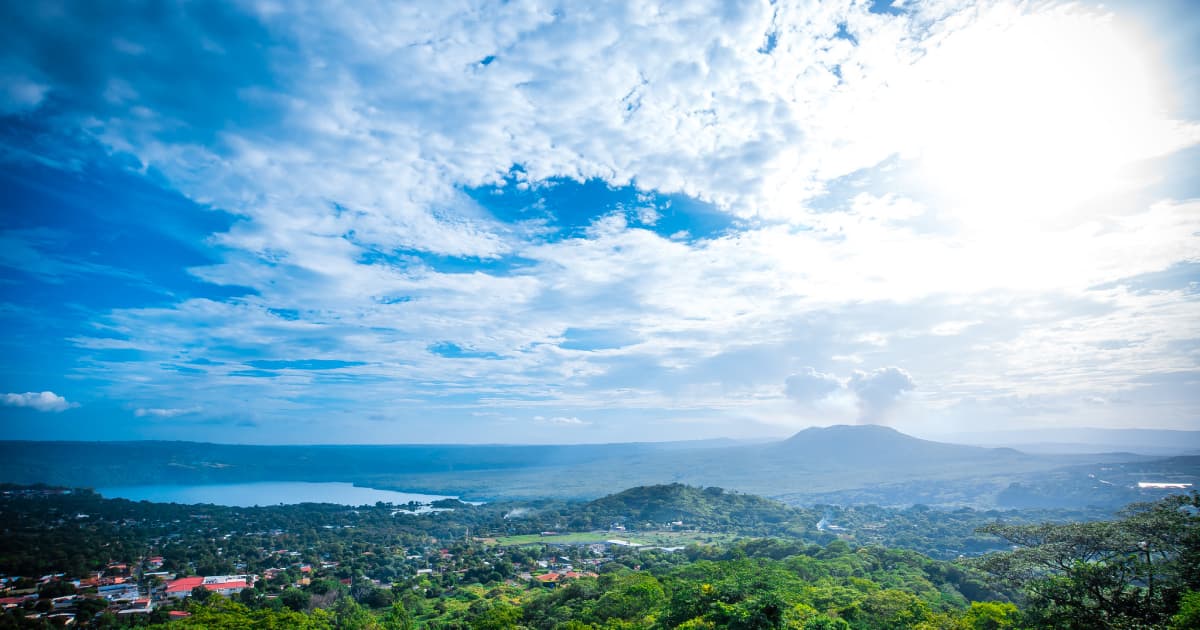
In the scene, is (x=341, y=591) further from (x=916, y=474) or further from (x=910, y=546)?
(x=916, y=474)

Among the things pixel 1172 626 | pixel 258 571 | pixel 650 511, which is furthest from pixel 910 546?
pixel 258 571

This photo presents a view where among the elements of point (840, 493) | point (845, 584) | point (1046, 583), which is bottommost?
point (840, 493)

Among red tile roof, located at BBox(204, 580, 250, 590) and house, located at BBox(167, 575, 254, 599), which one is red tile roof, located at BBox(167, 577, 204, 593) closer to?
house, located at BBox(167, 575, 254, 599)

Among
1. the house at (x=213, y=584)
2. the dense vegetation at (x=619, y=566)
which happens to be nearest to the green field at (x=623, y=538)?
the dense vegetation at (x=619, y=566)

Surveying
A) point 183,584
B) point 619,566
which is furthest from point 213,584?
point 619,566

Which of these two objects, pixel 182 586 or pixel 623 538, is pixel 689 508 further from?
pixel 182 586

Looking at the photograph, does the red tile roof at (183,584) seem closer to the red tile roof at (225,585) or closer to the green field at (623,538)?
the red tile roof at (225,585)

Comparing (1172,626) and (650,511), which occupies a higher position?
(1172,626)
